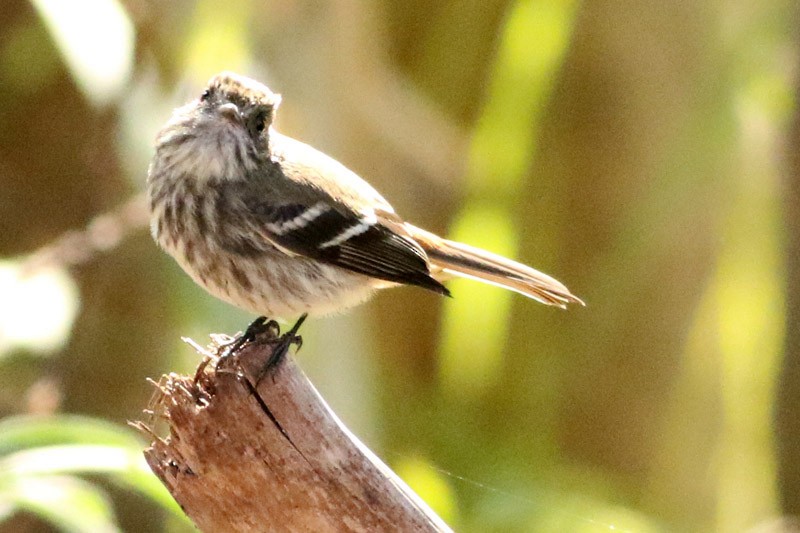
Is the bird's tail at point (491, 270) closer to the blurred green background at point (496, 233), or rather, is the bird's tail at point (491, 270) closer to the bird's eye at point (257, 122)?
the bird's eye at point (257, 122)

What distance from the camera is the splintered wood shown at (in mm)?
1502

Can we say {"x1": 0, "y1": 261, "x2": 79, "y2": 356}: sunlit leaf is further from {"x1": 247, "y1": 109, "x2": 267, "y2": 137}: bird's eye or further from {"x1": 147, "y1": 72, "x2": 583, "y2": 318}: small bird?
{"x1": 247, "y1": 109, "x2": 267, "y2": 137}: bird's eye

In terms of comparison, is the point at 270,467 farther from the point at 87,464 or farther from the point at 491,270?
the point at 491,270

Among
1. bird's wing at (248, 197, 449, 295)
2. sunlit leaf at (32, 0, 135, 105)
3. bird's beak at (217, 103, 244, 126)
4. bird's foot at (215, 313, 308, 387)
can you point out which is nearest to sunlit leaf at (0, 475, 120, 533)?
bird's foot at (215, 313, 308, 387)

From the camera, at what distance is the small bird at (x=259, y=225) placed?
2107 millimetres

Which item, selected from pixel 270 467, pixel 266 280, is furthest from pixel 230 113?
pixel 270 467

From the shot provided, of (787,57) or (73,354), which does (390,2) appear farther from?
(73,354)

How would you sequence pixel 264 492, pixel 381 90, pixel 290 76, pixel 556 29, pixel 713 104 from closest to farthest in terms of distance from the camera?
pixel 264 492 → pixel 556 29 → pixel 290 76 → pixel 713 104 → pixel 381 90

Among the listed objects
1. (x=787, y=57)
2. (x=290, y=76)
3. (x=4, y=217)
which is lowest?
(x=4, y=217)

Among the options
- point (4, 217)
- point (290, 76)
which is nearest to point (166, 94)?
point (290, 76)

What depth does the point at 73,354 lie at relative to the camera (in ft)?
12.0

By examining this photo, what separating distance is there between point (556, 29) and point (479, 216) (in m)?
0.62

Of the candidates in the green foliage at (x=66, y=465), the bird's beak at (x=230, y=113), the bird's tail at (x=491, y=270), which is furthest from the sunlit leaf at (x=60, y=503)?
the bird's tail at (x=491, y=270)

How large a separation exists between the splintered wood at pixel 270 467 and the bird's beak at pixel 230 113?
2.37ft
